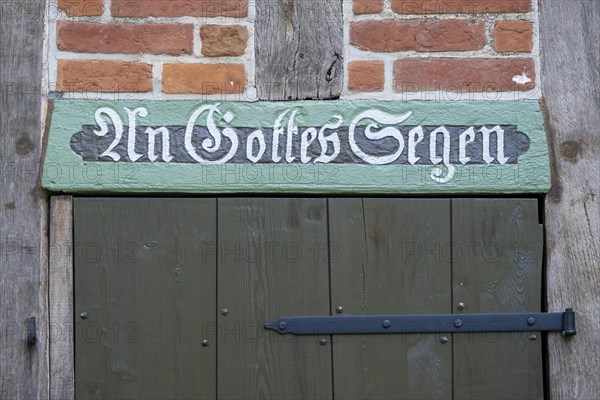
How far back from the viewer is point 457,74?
275 centimetres

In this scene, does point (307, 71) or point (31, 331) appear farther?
point (307, 71)

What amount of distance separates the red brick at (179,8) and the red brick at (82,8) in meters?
0.04

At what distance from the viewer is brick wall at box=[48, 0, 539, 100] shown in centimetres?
273

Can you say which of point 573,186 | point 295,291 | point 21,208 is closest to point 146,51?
point 21,208

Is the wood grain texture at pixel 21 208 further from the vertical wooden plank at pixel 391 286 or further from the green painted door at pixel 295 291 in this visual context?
the vertical wooden plank at pixel 391 286

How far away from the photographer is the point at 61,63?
107 inches

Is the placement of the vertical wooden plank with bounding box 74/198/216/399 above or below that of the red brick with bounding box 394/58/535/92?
below

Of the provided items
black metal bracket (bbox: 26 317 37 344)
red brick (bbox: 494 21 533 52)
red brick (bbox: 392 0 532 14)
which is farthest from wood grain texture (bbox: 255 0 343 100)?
black metal bracket (bbox: 26 317 37 344)

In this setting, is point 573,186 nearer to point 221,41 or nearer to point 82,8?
point 221,41

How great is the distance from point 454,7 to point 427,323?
933 millimetres

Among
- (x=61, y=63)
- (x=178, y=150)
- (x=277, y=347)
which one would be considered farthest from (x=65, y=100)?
(x=277, y=347)

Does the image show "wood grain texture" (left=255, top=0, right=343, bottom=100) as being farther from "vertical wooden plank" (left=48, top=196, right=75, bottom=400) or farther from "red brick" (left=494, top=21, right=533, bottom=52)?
"vertical wooden plank" (left=48, top=196, right=75, bottom=400)

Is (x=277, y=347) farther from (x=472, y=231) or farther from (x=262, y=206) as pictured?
(x=472, y=231)

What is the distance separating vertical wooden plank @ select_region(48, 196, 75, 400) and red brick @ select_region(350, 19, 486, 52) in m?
0.98
